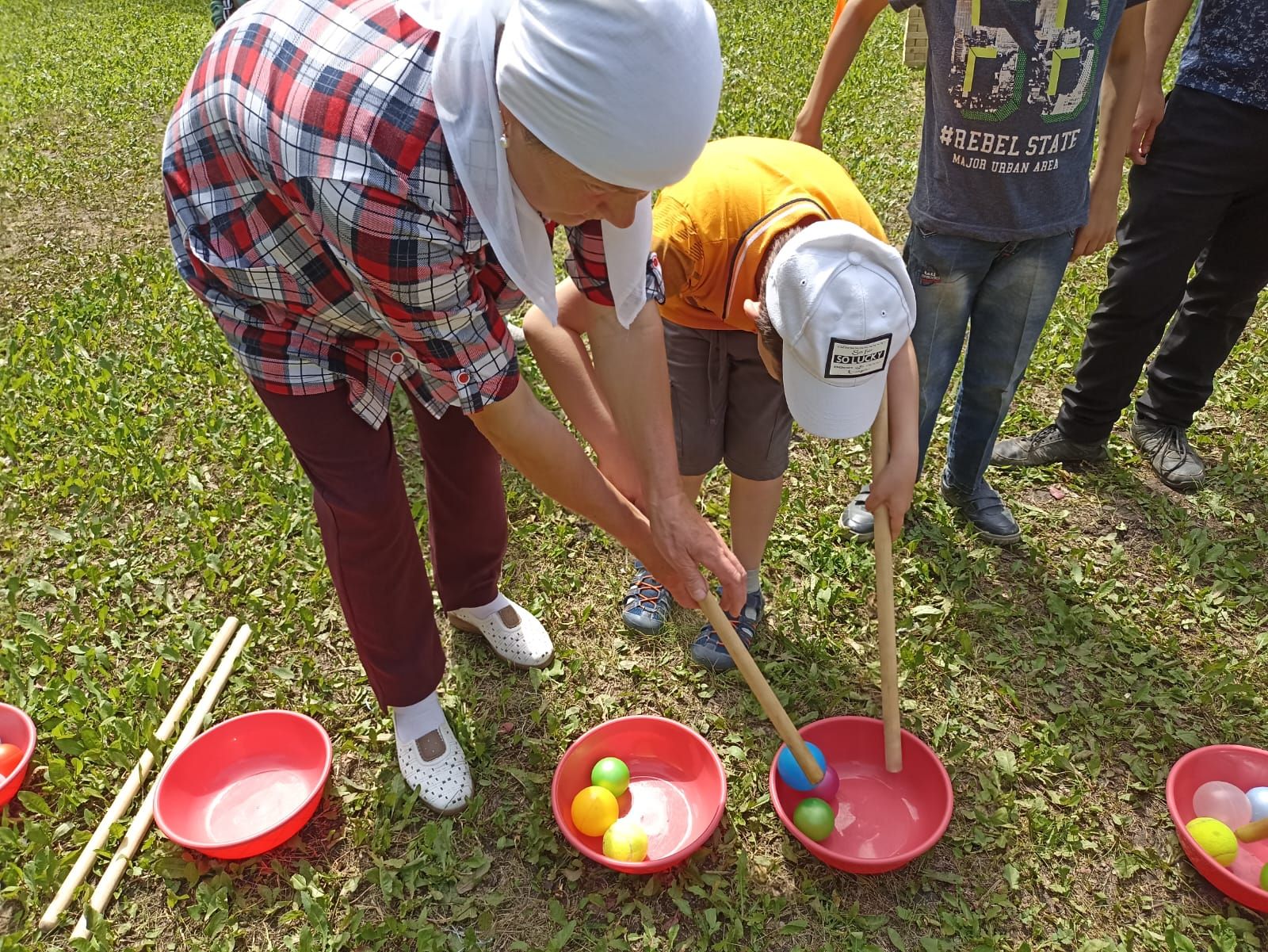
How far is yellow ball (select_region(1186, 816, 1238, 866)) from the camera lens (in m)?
2.02

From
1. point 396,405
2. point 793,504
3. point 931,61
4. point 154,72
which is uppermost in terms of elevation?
point 931,61

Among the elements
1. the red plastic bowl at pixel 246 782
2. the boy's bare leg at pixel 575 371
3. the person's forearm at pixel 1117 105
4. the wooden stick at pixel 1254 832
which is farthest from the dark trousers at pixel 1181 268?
the red plastic bowl at pixel 246 782

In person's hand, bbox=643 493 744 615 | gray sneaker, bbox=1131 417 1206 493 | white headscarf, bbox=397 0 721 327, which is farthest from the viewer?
gray sneaker, bbox=1131 417 1206 493

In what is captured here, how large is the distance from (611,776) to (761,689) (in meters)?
0.45

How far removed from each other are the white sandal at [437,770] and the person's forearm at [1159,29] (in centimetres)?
262

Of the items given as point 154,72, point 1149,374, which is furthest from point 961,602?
point 154,72

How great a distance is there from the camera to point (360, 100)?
54.4 inches

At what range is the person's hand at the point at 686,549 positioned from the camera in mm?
1866

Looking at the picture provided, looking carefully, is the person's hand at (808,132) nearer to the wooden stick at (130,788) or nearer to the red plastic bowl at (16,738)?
the wooden stick at (130,788)

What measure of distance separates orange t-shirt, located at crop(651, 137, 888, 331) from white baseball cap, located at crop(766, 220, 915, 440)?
15 cm

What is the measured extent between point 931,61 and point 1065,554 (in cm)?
153

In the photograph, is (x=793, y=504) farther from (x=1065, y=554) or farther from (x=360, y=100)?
(x=360, y=100)

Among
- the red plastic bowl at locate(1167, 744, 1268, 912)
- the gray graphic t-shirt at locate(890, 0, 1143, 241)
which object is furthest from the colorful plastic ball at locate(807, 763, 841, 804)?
the gray graphic t-shirt at locate(890, 0, 1143, 241)

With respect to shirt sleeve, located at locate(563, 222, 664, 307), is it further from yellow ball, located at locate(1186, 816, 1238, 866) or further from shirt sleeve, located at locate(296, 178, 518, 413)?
yellow ball, located at locate(1186, 816, 1238, 866)
